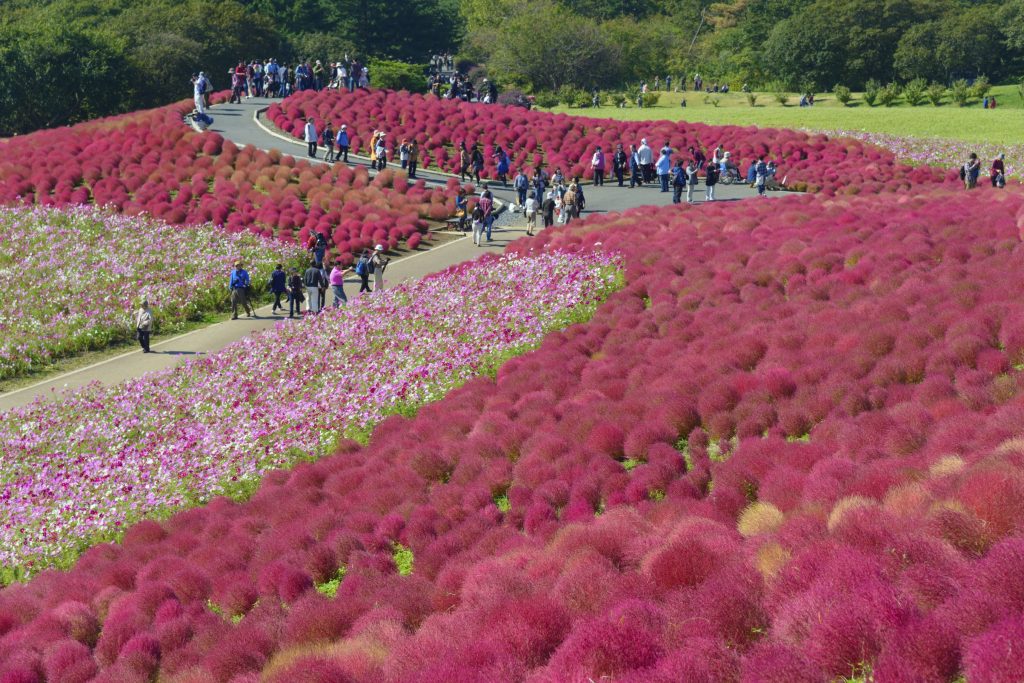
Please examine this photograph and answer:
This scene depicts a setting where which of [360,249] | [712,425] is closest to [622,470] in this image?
[712,425]

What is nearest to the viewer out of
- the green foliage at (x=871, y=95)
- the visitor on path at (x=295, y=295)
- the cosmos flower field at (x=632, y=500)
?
the cosmos flower field at (x=632, y=500)

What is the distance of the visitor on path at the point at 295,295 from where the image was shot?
26.5 m

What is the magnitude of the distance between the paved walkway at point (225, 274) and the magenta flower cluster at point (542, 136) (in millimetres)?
1968

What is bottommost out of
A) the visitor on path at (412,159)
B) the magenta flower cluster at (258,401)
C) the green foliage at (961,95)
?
the magenta flower cluster at (258,401)

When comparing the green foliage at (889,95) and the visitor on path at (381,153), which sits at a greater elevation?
the green foliage at (889,95)

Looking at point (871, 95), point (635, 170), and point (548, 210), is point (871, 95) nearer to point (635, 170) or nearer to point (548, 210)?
point (635, 170)

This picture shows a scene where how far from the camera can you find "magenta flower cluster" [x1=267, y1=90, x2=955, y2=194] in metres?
43.6

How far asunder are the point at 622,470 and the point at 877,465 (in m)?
3.10

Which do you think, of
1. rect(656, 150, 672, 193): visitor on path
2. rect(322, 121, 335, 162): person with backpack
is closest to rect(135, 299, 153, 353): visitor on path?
rect(322, 121, 335, 162): person with backpack

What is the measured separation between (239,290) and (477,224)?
8.30 meters

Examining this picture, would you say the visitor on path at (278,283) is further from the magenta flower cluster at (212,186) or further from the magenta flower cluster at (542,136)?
the magenta flower cluster at (542,136)

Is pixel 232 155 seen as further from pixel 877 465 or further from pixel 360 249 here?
pixel 877 465

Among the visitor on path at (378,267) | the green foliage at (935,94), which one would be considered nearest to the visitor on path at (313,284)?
the visitor on path at (378,267)

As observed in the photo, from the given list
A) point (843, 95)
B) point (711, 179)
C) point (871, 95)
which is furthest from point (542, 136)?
point (843, 95)
